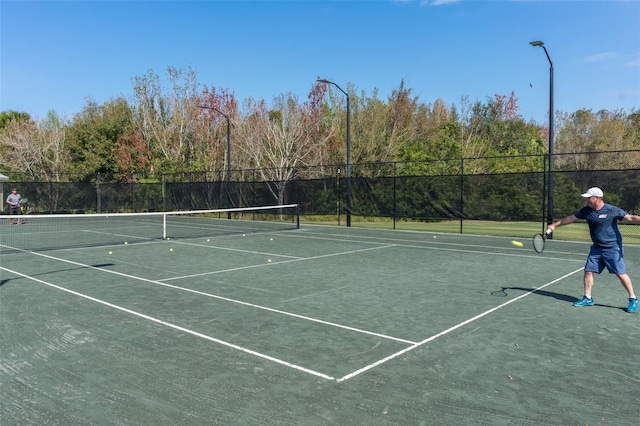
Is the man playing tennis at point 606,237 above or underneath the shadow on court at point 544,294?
above

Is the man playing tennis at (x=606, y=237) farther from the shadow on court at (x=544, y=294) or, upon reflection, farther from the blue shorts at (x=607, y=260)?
the shadow on court at (x=544, y=294)

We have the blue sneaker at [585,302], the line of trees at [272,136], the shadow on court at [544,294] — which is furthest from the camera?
the line of trees at [272,136]

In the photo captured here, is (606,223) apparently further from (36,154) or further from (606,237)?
(36,154)

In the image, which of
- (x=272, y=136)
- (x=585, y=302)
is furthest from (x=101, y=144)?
(x=585, y=302)

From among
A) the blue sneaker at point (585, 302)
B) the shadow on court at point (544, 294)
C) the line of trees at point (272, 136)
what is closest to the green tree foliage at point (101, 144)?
the line of trees at point (272, 136)

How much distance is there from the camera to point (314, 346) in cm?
546

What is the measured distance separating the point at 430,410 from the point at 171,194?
29.5 m

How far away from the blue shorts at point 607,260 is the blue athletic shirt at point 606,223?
8cm

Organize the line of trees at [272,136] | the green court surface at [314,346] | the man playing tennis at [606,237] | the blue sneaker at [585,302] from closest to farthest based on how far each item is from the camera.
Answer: the green court surface at [314,346]
the man playing tennis at [606,237]
the blue sneaker at [585,302]
the line of trees at [272,136]

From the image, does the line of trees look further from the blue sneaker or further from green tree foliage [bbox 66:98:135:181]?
the blue sneaker

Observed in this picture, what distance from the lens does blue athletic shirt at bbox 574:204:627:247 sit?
6.97 meters

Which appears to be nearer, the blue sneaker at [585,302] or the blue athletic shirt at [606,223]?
the blue athletic shirt at [606,223]

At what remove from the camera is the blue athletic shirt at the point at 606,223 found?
6.97 metres

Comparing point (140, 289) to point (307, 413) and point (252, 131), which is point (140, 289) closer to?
point (307, 413)
